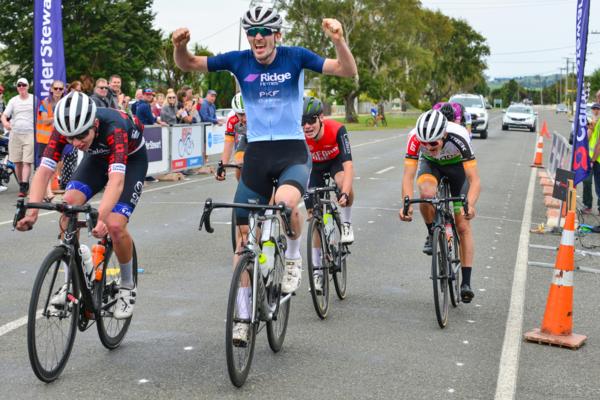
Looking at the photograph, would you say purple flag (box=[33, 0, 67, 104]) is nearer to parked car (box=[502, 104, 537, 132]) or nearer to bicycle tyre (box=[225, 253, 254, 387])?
bicycle tyre (box=[225, 253, 254, 387])

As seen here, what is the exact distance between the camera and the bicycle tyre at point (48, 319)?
5000 millimetres

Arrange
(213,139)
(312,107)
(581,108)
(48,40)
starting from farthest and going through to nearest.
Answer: (213,139)
(48,40)
(581,108)
(312,107)

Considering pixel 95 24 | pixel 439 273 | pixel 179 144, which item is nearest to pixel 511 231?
pixel 439 273

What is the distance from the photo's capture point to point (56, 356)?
17.7ft

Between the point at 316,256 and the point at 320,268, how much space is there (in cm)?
13

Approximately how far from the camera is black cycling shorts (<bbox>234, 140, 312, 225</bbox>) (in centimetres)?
607

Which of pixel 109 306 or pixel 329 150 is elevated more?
pixel 329 150

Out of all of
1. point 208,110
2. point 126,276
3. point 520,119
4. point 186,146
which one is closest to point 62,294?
point 126,276

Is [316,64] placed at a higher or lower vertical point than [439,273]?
higher

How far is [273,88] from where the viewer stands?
6102 millimetres

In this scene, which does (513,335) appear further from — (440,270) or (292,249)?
(292,249)

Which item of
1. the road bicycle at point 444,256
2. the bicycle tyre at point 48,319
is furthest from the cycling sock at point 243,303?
the road bicycle at point 444,256

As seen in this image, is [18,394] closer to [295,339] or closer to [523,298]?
[295,339]

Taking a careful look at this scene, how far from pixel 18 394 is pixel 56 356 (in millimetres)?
363
